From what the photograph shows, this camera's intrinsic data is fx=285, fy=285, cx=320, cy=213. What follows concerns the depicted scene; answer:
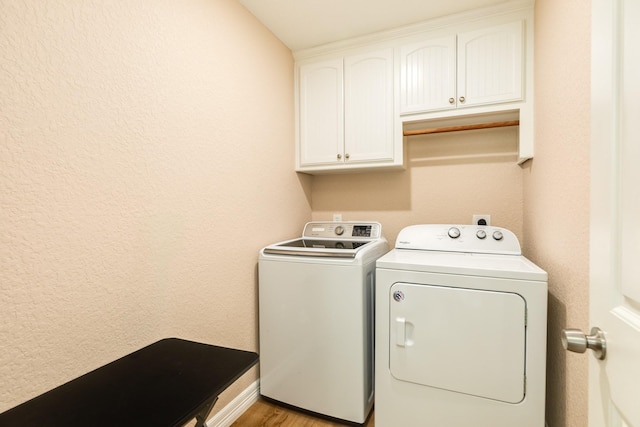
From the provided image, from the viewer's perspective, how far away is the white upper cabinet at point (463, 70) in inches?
68.2

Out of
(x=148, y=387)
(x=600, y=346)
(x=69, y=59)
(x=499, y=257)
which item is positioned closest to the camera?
(x=600, y=346)

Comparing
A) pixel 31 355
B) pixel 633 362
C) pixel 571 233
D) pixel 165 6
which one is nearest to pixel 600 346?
pixel 633 362

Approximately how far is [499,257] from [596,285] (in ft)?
3.48

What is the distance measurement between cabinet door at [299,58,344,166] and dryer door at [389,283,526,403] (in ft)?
3.99

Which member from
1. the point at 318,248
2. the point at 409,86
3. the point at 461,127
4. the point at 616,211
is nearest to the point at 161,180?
the point at 318,248

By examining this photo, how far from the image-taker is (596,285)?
0.61 meters

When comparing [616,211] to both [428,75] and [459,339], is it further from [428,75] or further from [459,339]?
[428,75]

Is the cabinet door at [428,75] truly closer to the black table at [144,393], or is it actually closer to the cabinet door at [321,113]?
the cabinet door at [321,113]

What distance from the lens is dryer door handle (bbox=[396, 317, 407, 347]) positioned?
1.42 metres

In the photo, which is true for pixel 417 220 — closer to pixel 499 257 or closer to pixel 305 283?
pixel 499 257

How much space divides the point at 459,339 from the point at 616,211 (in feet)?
3.27

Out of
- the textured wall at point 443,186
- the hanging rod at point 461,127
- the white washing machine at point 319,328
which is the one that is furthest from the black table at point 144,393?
the hanging rod at point 461,127

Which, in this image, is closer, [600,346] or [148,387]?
[600,346]

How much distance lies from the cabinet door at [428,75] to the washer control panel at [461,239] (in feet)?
2.66
